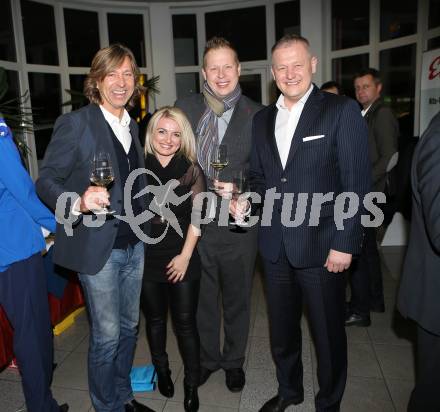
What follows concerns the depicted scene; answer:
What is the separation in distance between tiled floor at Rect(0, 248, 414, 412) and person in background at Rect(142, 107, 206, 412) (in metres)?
0.45

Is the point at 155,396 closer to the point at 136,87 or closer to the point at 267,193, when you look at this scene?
the point at 267,193

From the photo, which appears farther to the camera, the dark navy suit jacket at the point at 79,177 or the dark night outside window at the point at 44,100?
the dark night outside window at the point at 44,100

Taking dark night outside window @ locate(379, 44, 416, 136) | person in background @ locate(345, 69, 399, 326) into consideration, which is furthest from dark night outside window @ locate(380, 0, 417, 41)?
person in background @ locate(345, 69, 399, 326)

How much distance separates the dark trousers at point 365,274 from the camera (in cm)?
332

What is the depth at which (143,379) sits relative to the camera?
256cm

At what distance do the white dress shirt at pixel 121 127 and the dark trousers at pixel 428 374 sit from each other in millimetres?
1507

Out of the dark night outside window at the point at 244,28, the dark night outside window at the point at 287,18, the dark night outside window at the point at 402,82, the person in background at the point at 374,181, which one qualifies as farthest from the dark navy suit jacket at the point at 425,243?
the dark night outside window at the point at 244,28

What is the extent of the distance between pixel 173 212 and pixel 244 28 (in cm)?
702

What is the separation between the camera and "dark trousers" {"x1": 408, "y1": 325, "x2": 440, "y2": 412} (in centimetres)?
154

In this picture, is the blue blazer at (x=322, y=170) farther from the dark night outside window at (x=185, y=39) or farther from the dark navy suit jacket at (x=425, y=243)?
the dark night outside window at (x=185, y=39)

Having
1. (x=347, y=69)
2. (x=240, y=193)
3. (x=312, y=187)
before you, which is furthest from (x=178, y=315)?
(x=347, y=69)

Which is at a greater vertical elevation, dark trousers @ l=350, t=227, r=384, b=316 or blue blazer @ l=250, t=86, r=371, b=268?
blue blazer @ l=250, t=86, r=371, b=268

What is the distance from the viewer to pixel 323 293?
78.2 inches

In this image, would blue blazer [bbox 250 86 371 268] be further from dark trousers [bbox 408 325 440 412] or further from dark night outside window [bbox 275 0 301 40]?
dark night outside window [bbox 275 0 301 40]
